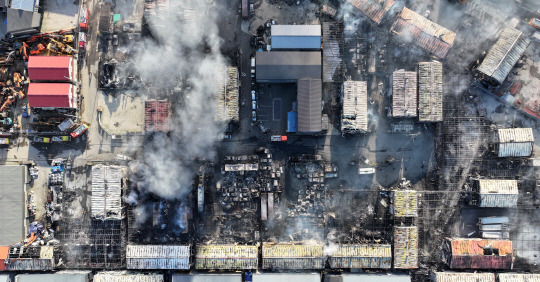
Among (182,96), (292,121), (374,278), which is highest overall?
(182,96)

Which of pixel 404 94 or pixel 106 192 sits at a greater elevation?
pixel 404 94

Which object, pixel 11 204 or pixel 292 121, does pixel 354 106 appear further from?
pixel 11 204

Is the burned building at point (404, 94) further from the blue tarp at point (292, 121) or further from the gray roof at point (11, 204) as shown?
the gray roof at point (11, 204)

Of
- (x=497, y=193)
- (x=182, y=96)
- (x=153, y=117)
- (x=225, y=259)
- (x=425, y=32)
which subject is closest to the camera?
(x=225, y=259)

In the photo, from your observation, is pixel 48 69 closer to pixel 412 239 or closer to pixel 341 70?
pixel 341 70

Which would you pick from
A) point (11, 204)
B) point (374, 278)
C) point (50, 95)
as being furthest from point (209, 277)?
point (50, 95)

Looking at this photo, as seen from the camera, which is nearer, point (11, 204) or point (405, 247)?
point (405, 247)

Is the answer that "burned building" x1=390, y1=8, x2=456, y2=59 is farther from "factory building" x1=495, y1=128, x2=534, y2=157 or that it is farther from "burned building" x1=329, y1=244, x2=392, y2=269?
"burned building" x1=329, y1=244, x2=392, y2=269
